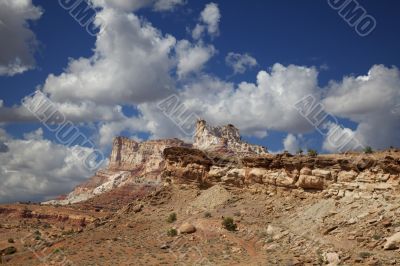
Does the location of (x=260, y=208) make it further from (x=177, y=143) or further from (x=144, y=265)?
(x=177, y=143)

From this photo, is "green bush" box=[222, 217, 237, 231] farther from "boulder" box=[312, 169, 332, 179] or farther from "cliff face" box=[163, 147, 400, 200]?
"boulder" box=[312, 169, 332, 179]

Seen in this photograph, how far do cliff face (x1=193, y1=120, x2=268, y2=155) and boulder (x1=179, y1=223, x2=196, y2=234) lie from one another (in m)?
84.5

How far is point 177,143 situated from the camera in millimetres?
180000

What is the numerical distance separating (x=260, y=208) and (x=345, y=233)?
10.8 meters

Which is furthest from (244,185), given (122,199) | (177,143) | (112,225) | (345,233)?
(177,143)

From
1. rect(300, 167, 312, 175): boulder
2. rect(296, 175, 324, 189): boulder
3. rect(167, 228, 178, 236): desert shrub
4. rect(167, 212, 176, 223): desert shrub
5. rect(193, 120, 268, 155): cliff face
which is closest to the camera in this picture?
rect(167, 228, 178, 236): desert shrub

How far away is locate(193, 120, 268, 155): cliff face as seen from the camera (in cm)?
12169

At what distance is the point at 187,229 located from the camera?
108 ft

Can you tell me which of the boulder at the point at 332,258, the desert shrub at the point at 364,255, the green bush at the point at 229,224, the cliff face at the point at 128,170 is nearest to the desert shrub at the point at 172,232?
the green bush at the point at 229,224

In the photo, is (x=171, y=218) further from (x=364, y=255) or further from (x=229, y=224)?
(x=364, y=255)

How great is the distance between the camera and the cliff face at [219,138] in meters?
122

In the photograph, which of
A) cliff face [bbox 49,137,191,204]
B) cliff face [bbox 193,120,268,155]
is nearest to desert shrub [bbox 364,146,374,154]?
cliff face [bbox 193,120,268,155]

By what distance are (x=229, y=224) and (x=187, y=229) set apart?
130 inches

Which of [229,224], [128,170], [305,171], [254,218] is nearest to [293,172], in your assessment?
[305,171]
